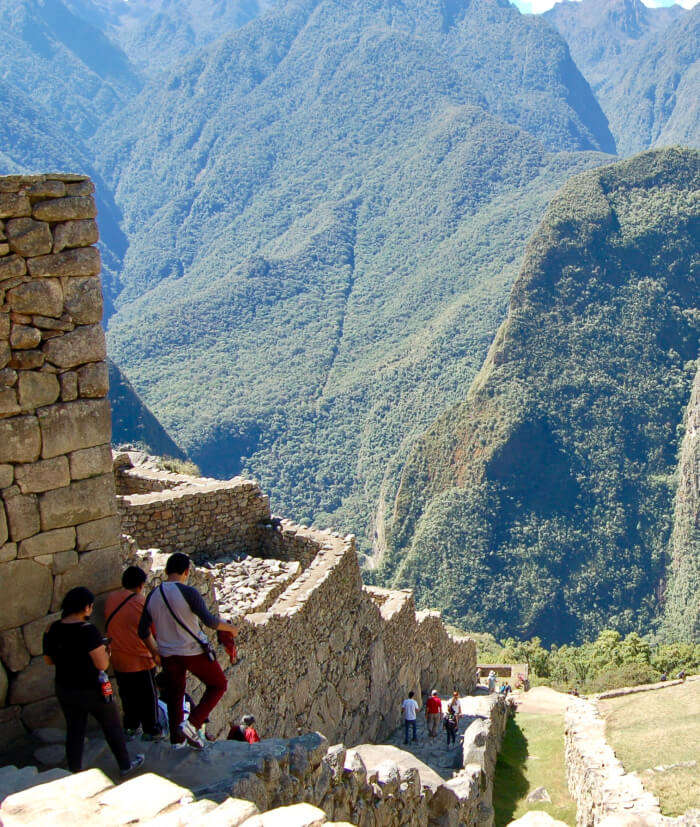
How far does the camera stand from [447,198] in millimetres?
188500

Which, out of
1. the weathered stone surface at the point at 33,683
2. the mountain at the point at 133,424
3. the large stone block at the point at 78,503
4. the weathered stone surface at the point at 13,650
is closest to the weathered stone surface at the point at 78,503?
the large stone block at the point at 78,503

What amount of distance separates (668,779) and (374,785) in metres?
6.62

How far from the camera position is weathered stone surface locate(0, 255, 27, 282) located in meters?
6.38

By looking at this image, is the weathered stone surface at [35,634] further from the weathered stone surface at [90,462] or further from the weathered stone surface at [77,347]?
the weathered stone surface at [77,347]

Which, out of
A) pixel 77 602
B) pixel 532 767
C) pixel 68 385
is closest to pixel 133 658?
pixel 77 602

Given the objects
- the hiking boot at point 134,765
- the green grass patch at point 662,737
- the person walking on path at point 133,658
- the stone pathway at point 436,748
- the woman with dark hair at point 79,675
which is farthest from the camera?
the stone pathway at point 436,748

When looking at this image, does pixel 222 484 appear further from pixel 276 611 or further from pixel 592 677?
pixel 592 677

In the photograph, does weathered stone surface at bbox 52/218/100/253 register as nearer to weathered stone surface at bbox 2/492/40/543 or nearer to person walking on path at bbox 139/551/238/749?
weathered stone surface at bbox 2/492/40/543

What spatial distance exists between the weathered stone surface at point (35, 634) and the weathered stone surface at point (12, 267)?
2.28m

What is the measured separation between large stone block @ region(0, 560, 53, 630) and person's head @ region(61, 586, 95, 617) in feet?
1.32

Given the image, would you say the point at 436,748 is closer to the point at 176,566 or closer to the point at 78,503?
the point at 176,566

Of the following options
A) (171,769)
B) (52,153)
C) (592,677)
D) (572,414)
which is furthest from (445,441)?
(52,153)

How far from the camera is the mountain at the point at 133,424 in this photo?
60406 mm

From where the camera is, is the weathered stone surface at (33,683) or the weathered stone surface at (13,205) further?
the weathered stone surface at (33,683)
